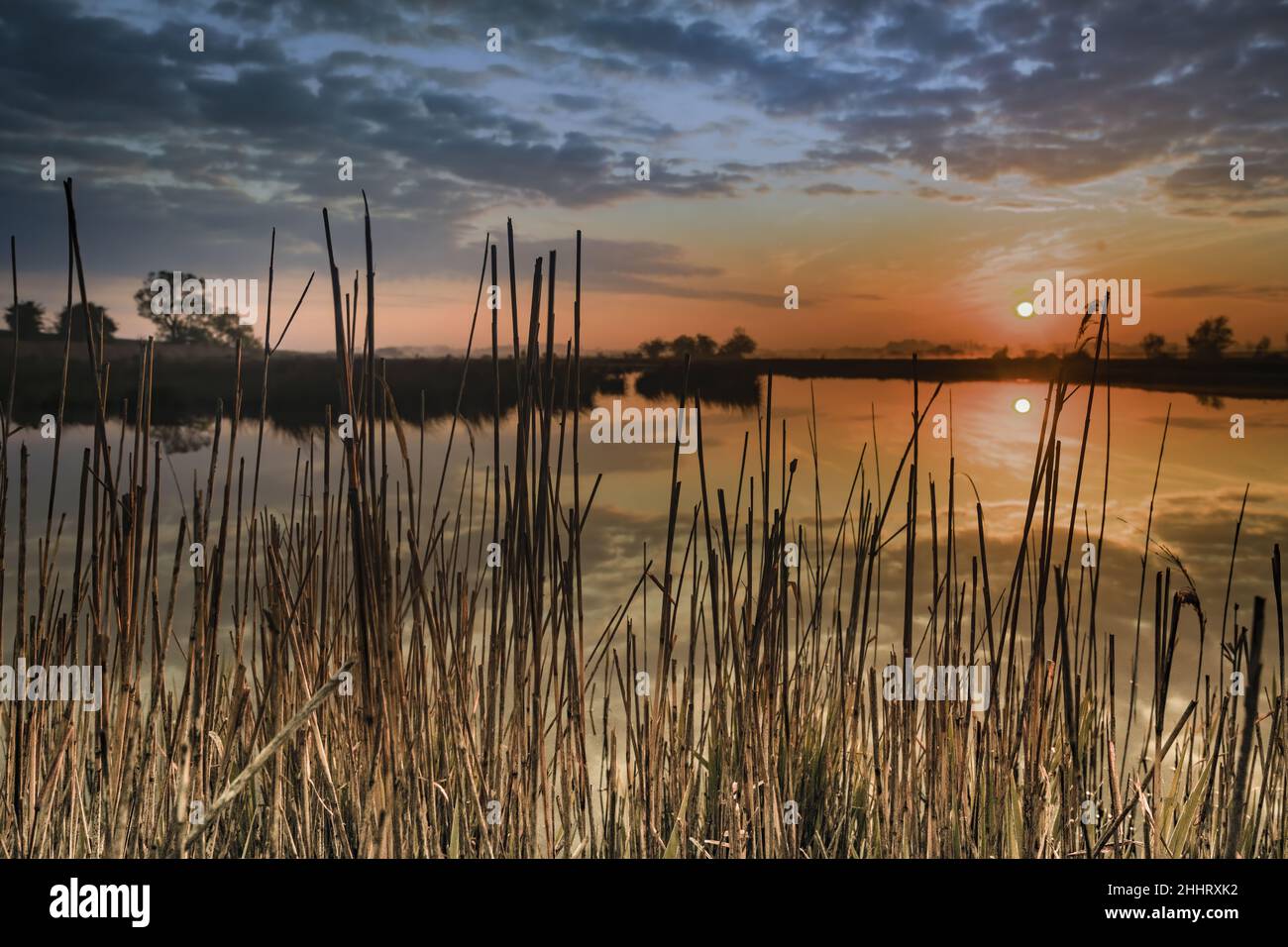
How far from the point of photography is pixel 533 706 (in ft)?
5.20

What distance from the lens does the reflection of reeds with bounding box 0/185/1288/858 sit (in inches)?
58.7

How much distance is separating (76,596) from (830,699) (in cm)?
170

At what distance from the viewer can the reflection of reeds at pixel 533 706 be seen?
4.89 feet

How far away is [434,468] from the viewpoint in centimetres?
523

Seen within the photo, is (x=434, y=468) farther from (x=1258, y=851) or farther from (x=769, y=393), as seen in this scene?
(x=1258, y=851)

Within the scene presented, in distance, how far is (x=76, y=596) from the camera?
174 centimetres

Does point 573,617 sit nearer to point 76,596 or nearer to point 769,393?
point 769,393
